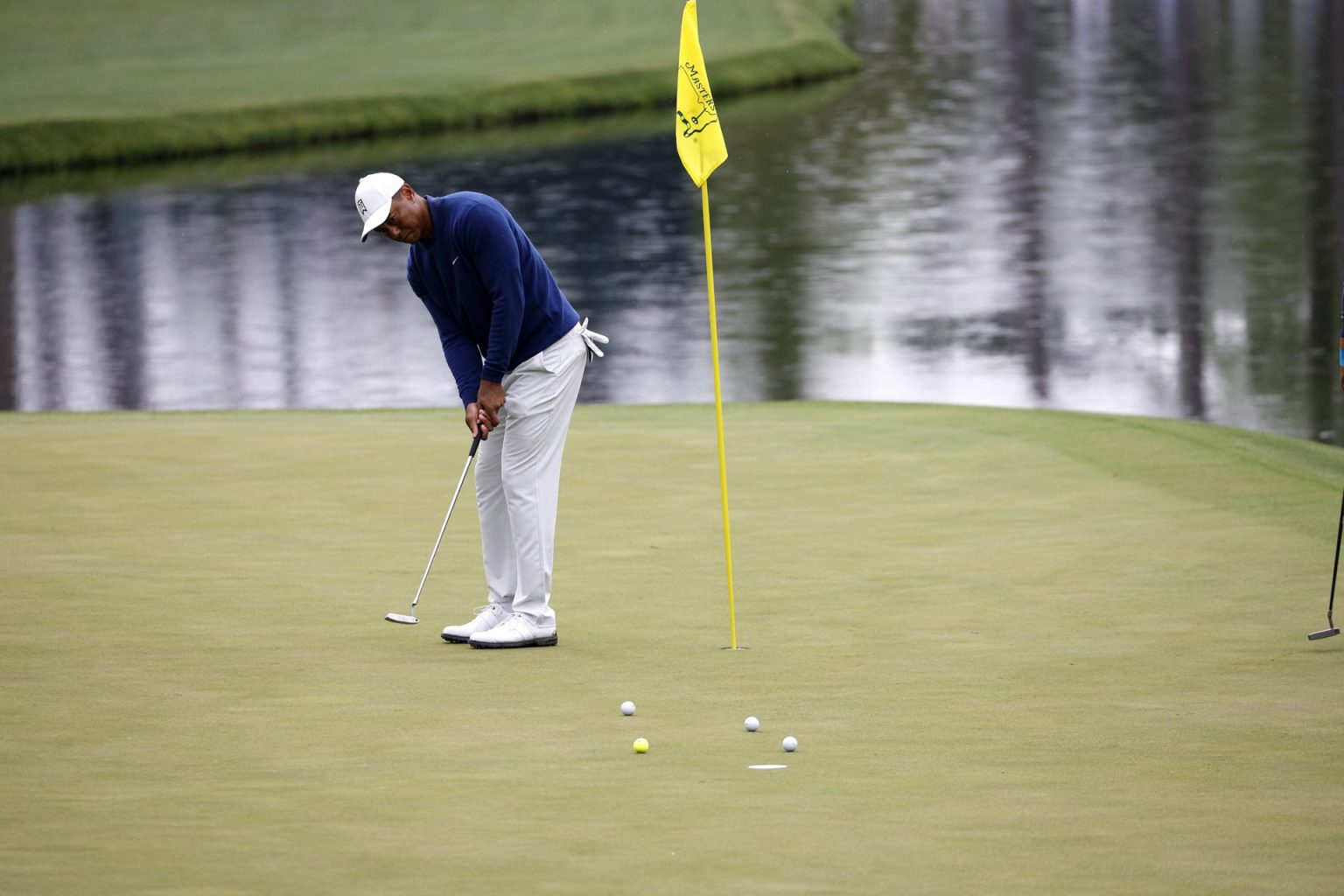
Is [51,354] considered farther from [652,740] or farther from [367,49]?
[367,49]

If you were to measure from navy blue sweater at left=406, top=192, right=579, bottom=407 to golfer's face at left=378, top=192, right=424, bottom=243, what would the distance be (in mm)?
78

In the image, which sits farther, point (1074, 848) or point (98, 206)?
point (98, 206)

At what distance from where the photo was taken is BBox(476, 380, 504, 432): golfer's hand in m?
6.96

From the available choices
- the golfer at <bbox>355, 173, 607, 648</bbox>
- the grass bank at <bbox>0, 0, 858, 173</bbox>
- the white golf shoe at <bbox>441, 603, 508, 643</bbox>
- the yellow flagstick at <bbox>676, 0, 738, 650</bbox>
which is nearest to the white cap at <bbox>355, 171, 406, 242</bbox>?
the golfer at <bbox>355, 173, 607, 648</bbox>

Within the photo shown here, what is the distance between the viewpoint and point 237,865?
4.53m

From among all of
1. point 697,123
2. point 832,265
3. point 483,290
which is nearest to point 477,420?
point 483,290

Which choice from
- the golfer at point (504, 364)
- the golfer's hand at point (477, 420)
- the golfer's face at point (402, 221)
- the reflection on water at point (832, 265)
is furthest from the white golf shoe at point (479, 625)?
the reflection on water at point (832, 265)

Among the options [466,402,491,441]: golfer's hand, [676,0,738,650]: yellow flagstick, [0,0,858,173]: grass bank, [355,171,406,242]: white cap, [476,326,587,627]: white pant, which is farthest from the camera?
[0,0,858,173]: grass bank

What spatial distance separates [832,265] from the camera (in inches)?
994

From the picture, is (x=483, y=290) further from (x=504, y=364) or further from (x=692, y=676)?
(x=692, y=676)

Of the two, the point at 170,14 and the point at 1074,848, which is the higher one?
the point at 170,14

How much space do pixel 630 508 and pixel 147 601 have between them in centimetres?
278

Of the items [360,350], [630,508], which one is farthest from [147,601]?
[360,350]

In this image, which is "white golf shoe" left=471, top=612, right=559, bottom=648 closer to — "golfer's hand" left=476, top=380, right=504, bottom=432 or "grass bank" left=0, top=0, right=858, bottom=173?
"golfer's hand" left=476, top=380, right=504, bottom=432
